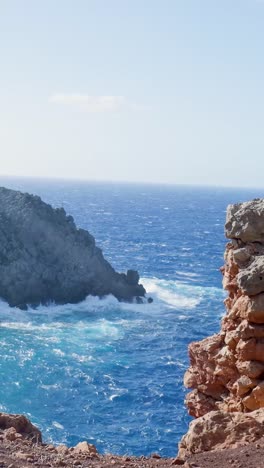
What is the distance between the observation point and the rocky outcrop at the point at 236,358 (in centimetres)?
1627

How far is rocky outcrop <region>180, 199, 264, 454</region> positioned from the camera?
1627 centimetres

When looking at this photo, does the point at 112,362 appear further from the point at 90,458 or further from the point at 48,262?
the point at 90,458

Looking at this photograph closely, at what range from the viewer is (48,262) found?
78625mm

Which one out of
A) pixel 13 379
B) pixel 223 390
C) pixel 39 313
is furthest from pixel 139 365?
pixel 223 390

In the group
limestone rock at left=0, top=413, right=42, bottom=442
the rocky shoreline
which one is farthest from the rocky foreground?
limestone rock at left=0, top=413, right=42, bottom=442

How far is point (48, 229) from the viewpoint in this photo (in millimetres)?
81438

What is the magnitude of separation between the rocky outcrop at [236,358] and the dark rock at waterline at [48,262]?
53823 millimetres

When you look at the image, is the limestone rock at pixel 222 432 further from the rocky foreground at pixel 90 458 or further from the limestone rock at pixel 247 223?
the limestone rock at pixel 247 223

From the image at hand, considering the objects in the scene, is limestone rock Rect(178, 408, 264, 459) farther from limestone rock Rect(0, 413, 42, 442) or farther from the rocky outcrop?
limestone rock Rect(0, 413, 42, 442)

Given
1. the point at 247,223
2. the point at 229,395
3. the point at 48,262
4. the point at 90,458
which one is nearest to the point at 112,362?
the point at 48,262

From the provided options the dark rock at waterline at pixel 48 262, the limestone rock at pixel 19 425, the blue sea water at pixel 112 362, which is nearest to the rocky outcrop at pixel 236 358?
the limestone rock at pixel 19 425

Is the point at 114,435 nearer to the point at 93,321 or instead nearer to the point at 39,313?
the point at 93,321

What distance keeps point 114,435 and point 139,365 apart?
14211 millimetres

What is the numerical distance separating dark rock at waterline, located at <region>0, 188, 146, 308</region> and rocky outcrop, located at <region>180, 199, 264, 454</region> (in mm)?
53823
